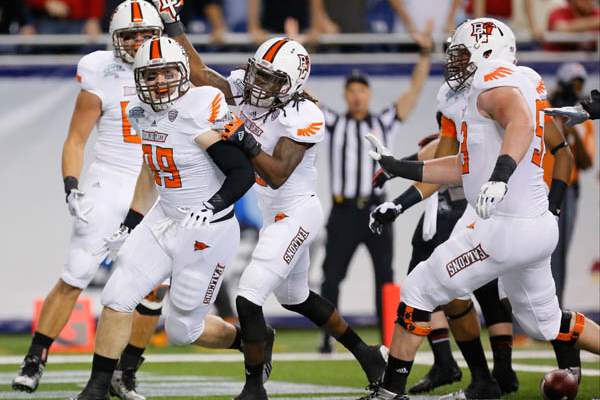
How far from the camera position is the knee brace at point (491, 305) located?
653 centimetres

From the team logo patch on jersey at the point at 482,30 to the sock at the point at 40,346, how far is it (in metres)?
2.58

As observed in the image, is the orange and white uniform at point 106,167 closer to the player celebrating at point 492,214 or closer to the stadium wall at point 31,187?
the player celebrating at point 492,214

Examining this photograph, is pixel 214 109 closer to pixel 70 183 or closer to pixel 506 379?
pixel 70 183

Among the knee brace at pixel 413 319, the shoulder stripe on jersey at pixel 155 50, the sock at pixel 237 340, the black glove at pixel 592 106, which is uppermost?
the shoulder stripe on jersey at pixel 155 50

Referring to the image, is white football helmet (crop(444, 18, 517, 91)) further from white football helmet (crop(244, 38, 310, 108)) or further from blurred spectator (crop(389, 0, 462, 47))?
blurred spectator (crop(389, 0, 462, 47))

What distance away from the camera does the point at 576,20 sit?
1034cm

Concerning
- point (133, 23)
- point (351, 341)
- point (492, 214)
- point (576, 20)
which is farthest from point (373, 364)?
point (576, 20)

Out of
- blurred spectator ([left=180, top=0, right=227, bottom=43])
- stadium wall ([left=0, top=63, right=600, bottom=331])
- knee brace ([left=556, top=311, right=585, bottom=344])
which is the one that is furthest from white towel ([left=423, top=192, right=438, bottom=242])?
blurred spectator ([left=180, top=0, right=227, bottom=43])

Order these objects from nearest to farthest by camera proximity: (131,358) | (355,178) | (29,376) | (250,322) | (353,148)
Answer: (250,322)
(29,376)
(131,358)
(355,178)
(353,148)

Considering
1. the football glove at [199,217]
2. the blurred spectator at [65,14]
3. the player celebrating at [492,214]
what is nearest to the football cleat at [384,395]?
the player celebrating at [492,214]

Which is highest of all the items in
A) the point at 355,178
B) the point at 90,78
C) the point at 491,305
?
the point at 90,78

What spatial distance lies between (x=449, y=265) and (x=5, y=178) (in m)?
5.21

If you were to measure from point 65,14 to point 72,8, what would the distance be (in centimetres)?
9

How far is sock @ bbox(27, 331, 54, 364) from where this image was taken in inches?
249
